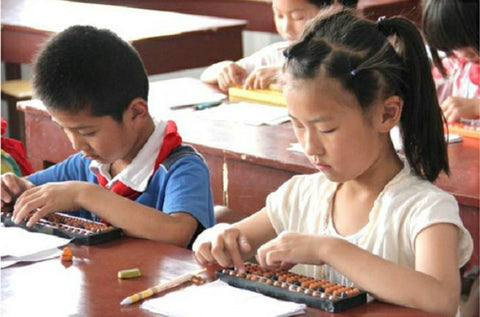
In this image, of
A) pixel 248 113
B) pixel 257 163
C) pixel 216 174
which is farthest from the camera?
pixel 248 113

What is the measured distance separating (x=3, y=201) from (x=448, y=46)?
1.35 metres

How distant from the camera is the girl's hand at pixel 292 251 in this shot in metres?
1.58

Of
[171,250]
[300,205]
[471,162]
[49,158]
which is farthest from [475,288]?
[49,158]

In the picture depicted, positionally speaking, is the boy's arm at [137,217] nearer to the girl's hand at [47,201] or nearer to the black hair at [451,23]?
the girl's hand at [47,201]

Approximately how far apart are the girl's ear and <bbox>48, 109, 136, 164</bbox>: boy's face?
24.6 inches

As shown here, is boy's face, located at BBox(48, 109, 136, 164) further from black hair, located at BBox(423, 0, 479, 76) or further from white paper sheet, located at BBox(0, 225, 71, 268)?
black hair, located at BBox(423, 0, 479, 76)

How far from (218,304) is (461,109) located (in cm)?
164

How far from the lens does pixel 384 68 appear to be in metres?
1.70

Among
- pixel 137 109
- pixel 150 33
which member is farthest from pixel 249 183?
pixel 150 33

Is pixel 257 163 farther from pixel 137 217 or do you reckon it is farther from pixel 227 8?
pixel 227 8

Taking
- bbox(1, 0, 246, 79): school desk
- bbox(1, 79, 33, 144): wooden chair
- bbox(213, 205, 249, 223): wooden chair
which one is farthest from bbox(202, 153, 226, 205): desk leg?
bbox(1, 79, 33, 144): wooden chair

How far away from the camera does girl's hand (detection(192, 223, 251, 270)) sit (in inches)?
65.9

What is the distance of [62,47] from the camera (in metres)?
2.10

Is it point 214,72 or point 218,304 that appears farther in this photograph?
point 214,72
